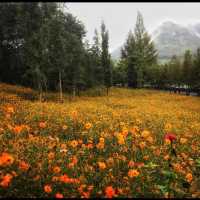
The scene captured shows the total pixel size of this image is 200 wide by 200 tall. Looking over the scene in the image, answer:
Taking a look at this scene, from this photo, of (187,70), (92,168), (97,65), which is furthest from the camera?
(187,70)

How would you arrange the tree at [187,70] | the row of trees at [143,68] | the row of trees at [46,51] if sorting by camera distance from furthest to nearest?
the row of trees at [143,68] < the tree at [187,70] < the row of trees at [46,51]

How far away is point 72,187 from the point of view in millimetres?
6965

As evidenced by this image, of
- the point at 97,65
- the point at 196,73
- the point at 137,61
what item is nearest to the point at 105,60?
the point at 97,65

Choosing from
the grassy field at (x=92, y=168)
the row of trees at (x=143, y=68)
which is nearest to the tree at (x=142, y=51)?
the row of trees at (x=143, y=68)

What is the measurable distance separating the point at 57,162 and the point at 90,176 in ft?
2.91

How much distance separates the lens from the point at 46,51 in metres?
31.6

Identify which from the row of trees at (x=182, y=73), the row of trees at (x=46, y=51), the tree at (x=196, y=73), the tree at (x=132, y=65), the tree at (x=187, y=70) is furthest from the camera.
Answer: the tree at (x=132, y=65)

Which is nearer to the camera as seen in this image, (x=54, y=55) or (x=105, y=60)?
(x=54, y=55)

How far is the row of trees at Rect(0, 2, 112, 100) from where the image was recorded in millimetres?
31531

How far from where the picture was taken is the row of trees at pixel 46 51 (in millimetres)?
31531

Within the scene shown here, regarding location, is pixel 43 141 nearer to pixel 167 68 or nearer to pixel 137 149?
pixel 137 149

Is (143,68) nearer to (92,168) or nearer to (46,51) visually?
(46,51)

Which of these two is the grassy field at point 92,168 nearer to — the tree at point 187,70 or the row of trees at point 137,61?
the tree at point 187,70

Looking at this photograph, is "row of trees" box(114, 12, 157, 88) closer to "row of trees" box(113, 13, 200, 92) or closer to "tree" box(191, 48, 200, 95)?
"row of trees" box(113, 13, 200, 92)
